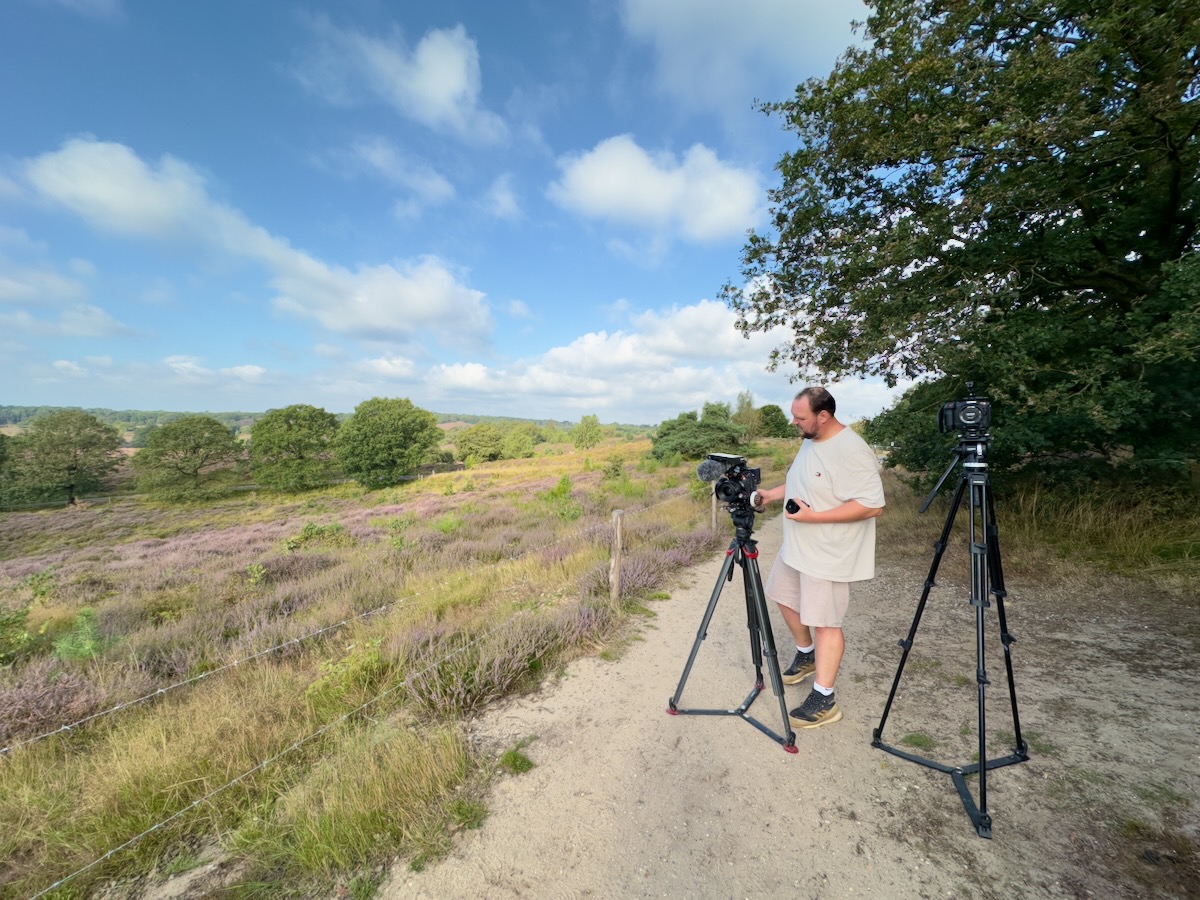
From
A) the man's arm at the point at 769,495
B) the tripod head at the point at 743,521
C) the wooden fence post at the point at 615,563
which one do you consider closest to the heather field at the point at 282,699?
the wooden fence post at the point at 615,563

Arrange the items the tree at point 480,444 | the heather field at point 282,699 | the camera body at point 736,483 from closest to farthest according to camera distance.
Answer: the heather field at point 282,699, the camera body at point 736,483, the tree at point 480,444

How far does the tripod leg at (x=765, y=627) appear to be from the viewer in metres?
2.78

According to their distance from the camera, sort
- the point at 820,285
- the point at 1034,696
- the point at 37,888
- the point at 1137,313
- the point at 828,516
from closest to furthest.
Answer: the point at 37,888 < the point at 828,516 < the point at 1034,696 < the point at 1137,313 < the point at 820,285

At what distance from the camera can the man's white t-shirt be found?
2.68 metres

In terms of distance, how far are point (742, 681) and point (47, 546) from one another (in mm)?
34102

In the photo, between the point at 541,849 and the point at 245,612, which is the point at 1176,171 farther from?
the point at 245,612

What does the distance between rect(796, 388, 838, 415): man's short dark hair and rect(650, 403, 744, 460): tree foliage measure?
2461 cm

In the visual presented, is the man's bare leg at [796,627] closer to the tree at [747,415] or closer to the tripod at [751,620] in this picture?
the tripod at [751,620]

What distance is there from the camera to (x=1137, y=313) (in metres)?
4.84

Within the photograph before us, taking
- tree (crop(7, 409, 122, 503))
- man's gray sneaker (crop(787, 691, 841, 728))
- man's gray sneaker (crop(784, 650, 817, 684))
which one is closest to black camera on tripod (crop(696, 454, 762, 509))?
man's gray sneaker (crop(787, 691, 841, 728))

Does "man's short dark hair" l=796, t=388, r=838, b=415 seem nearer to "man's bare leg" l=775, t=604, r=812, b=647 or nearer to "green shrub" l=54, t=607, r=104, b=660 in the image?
"man's bare leg" l=775, t=604, r=812, b=647

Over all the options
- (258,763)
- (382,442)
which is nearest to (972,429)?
(258,763)

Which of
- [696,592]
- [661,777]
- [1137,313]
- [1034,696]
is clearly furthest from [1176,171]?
[661,777]

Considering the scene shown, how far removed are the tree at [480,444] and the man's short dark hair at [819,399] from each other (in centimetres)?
6384
